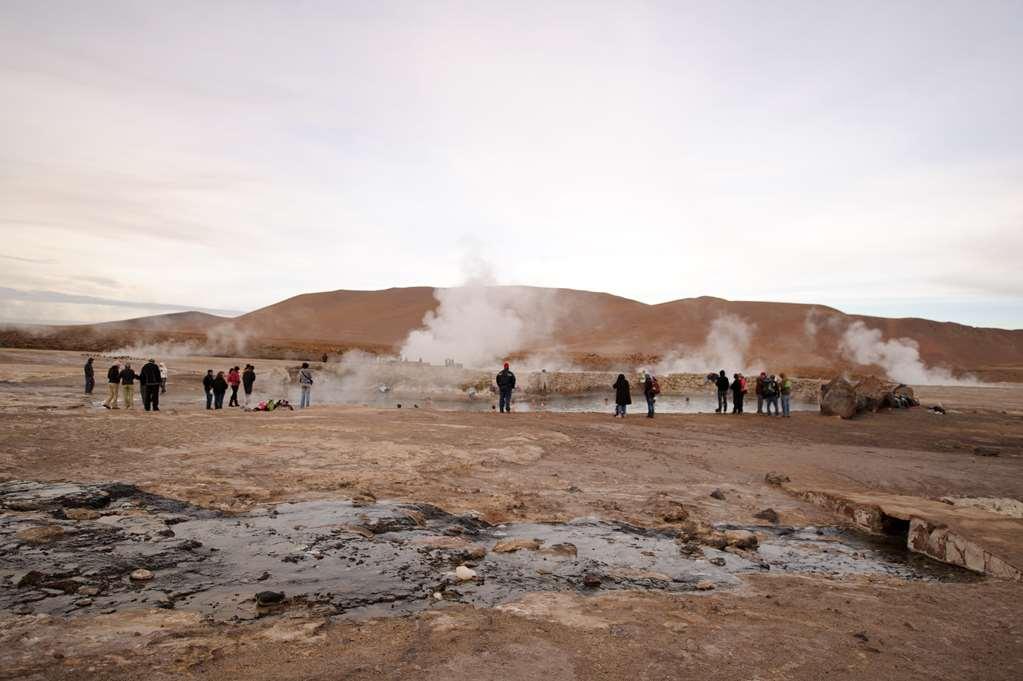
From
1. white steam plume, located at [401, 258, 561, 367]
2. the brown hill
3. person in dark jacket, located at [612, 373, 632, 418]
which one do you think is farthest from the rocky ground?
the brown hill

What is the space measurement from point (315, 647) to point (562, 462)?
8.06m

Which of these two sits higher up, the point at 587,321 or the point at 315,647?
the point at 587,321

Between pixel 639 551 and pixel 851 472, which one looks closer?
pixel 639 551

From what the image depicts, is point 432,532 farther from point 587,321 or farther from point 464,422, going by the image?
point 587,321

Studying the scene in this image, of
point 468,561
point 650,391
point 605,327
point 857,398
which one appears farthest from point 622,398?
point 605,327

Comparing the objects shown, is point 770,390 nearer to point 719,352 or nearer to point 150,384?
point 150,384

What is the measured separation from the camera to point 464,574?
5883 millimetres

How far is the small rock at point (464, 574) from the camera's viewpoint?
19.2 feet

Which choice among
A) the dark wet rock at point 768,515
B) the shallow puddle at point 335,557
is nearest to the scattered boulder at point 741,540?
the shallow puddle at point 335,557

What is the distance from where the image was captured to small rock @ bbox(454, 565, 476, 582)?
5842 mm

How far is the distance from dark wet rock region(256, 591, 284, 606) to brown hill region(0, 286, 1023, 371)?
54.7 meters

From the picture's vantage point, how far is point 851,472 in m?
12.2

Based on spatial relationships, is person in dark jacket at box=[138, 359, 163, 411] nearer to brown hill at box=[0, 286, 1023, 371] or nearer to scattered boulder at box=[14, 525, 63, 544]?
scattered boulder at box=[14, 525, 63, 544]

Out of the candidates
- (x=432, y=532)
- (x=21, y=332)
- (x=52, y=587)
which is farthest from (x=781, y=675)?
(x=21, y=332)
